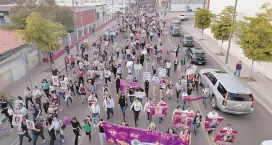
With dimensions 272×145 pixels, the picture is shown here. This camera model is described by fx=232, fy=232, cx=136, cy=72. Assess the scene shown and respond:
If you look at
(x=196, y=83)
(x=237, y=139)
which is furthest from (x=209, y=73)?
(x=237, y=139)

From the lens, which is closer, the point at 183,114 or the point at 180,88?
the point at 183,114

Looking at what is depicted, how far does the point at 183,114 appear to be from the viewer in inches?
424

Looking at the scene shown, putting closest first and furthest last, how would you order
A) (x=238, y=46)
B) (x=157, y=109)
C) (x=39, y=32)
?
(x=157, y=109) < (x=39, y=32) < (x=238, y=46)

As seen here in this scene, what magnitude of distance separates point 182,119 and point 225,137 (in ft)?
6.64

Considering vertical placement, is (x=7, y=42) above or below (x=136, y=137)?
above

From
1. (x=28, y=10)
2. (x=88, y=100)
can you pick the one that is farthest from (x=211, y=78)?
(x=28, y=10)

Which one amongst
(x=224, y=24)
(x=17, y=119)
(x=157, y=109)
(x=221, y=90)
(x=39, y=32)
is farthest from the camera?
(x=224, y=24)

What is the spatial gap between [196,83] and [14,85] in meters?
13.8

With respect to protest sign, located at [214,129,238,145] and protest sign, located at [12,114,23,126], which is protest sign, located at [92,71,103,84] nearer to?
protest sign, located at [12,114,23,126]

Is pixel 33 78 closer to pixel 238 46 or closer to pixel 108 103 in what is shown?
pixel 108 103

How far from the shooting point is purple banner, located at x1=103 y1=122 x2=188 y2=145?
9.04 metres

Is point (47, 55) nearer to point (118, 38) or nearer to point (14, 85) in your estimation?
point (14, 85)

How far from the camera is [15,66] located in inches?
736

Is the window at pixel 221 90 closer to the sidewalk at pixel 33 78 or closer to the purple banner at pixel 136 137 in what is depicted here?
the purple banner at pixel 136 137
